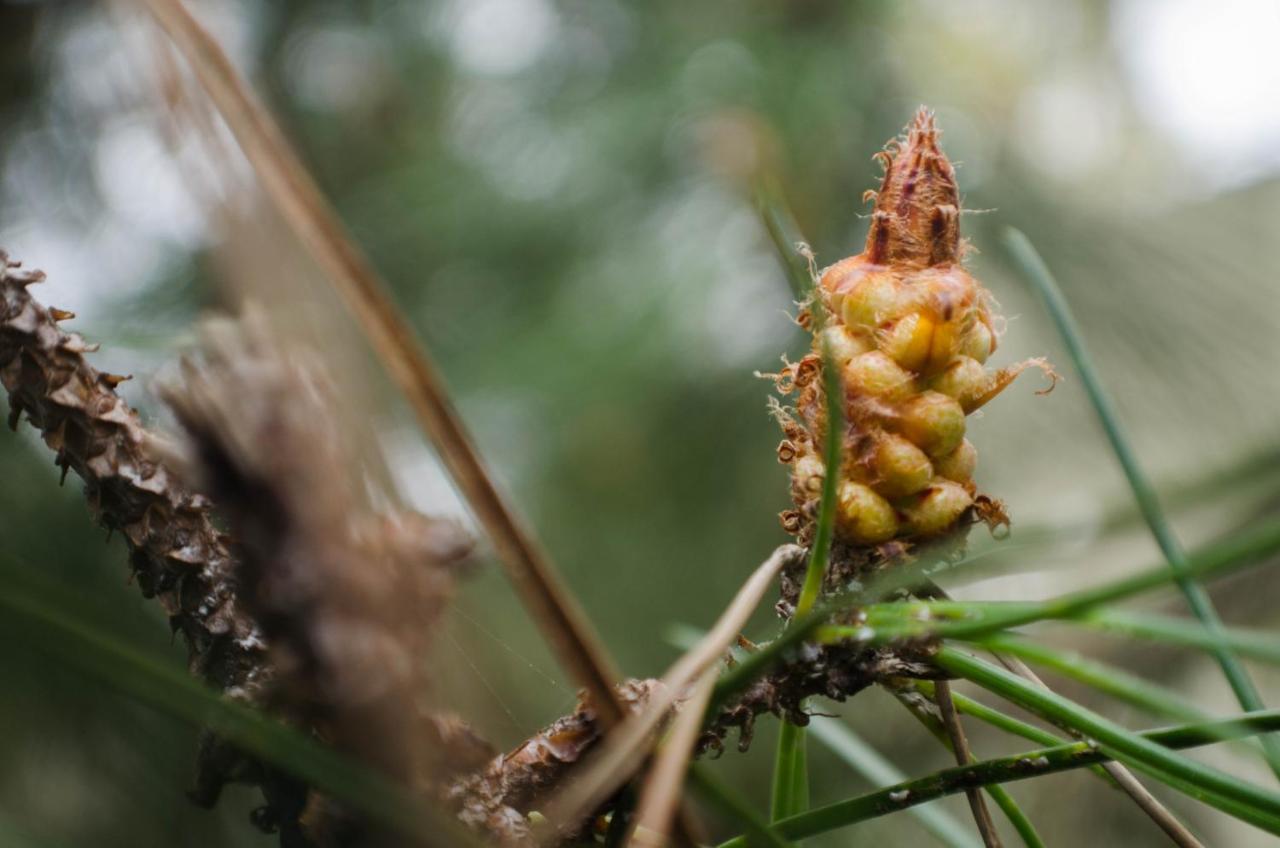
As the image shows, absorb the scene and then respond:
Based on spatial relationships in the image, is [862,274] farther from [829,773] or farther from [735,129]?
[829,773]

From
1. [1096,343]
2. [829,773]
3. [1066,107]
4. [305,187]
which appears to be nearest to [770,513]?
[829,773]

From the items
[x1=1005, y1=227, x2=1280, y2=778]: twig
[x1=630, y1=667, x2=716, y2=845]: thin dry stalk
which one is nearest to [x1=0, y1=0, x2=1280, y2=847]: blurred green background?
[x1=1005, y1=227, x2=1280, y2=778]: twig

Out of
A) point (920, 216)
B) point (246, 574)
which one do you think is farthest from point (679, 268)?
point (246, 574)

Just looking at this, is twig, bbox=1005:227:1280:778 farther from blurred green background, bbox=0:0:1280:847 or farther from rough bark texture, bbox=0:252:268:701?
blurred green background, bbox=0:0:1280:847

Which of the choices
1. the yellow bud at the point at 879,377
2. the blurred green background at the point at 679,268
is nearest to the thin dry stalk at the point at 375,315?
the yellow bud at the point at 879,377

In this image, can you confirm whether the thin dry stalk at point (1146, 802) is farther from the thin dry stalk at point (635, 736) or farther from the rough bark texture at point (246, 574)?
the rough bark texture at point (246, 574)

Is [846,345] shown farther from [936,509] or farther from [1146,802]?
[1146,802]
